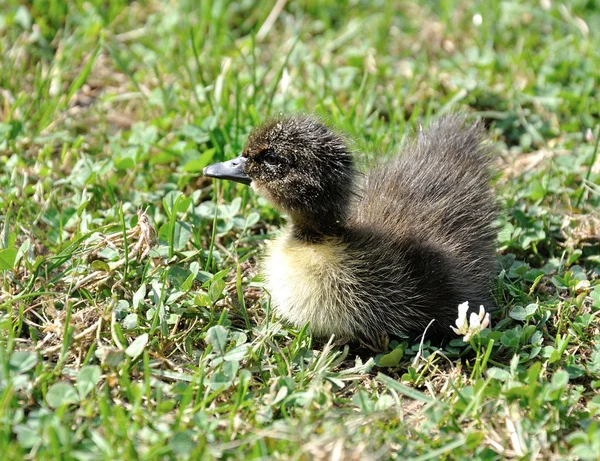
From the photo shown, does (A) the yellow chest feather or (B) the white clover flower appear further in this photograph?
(A) the yellow chest feather

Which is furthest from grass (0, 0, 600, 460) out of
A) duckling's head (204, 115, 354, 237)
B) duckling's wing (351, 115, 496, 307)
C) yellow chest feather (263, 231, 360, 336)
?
duckling's head (204, 115, 354, 237)

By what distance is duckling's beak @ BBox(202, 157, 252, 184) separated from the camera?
3201 millimetres

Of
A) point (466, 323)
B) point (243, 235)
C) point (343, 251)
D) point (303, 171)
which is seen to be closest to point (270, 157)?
point (303, 171)

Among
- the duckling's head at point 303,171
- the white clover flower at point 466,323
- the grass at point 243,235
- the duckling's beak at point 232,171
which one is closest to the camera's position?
the grass at point 243,235

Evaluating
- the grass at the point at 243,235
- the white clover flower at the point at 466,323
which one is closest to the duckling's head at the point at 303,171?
the grass at the point at 243,235

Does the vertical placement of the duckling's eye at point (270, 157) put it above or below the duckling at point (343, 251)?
above

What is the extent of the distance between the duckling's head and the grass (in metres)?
0.34

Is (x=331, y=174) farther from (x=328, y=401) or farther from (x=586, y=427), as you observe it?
(x=586, y=427)

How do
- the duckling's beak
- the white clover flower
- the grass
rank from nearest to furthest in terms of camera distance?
the grass → the white clover flower → the duckling's beak

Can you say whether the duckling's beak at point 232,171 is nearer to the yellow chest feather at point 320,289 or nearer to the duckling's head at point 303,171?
the duckling's head at point 303,171

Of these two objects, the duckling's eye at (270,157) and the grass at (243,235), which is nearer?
the grass at (243,235)

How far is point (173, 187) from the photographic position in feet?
12.9

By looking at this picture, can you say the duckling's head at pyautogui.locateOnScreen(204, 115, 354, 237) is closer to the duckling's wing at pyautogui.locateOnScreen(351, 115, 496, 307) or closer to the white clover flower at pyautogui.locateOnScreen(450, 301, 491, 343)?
the duckling's wing at pyautogui.locateOnScreen(351, 115, 496, 307)

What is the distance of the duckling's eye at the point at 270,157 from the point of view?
3.11 m
